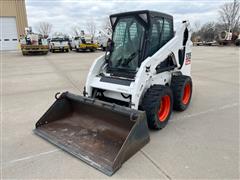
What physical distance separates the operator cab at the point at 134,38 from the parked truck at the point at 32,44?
53.8ft

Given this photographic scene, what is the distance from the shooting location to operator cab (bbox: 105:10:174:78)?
11.2 feet

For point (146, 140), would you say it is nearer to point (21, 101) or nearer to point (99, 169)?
point (99, 169)

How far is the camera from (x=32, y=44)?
714 inches

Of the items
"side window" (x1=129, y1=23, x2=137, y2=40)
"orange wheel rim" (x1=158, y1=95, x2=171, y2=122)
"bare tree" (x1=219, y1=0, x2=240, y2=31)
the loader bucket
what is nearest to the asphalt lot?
the loader bucket

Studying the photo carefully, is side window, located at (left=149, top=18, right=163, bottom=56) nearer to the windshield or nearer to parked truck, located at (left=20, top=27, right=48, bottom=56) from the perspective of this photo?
the windshield

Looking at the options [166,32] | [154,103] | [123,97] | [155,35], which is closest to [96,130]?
[123,97]

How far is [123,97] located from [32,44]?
1747 centimetres

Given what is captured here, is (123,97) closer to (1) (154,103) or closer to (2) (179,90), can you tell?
(1) (154,103)

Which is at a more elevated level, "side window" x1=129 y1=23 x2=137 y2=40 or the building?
the building

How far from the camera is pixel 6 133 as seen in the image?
3.45 metres

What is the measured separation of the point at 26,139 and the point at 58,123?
57 cm

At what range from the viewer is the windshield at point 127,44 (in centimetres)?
349

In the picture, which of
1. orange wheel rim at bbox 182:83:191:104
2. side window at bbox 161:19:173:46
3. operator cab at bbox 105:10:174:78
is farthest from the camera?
orange wheel rim at bbox 182:83:191:104

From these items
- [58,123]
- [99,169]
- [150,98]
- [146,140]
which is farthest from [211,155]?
[58,123]
